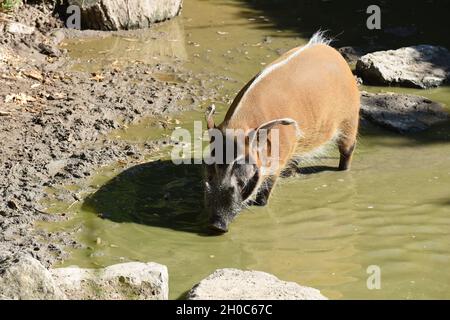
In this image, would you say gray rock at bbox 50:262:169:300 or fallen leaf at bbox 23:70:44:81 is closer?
gray rock at bbox 50:262:169:300

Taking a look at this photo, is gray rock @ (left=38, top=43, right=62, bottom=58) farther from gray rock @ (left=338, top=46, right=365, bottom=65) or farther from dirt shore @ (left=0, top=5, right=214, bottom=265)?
gray rock @ (left=338, top=46, right=365, bottom=65)

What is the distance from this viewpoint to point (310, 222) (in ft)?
19.5

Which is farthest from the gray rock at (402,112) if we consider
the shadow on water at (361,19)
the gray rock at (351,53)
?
the shadow on water at (361,19)

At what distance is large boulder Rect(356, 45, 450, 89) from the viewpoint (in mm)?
8578

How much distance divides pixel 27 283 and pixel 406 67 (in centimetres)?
553

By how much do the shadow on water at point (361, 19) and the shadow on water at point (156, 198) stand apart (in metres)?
3.86

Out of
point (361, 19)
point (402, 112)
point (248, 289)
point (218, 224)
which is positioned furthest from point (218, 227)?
point (361, 19)

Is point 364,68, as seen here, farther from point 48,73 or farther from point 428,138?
point 48,73

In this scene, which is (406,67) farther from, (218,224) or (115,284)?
(115,284)

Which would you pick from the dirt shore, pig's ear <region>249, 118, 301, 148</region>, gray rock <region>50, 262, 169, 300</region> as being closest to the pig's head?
pig's ear <region>249, 118, 301, 148</region>

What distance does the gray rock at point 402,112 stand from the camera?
24.8 ft

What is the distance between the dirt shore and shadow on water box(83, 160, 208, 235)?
236 mm

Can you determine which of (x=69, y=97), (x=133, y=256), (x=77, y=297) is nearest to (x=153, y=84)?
(x=69, y=97)

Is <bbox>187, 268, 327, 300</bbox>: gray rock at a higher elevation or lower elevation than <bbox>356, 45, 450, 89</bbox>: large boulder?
lower
